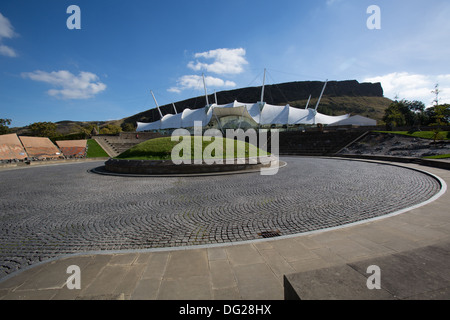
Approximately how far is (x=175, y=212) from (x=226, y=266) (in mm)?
3383

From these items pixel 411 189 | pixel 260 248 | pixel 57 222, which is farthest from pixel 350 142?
pixel 57 222

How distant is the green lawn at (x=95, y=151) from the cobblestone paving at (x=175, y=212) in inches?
960

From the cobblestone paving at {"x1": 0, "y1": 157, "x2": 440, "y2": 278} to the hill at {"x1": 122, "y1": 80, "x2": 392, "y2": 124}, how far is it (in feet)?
436

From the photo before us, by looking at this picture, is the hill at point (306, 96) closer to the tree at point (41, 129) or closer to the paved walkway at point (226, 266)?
the tree at point (41, 129)

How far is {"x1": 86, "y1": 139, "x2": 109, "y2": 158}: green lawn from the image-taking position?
32.0m

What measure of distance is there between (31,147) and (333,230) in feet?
120

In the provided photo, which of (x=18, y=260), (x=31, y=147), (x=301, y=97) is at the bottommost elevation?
(x=18, y=260)

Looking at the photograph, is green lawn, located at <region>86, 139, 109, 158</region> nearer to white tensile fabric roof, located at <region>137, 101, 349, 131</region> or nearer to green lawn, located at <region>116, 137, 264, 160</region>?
green lawn, located at <region>116, 137, 264, 160</region>

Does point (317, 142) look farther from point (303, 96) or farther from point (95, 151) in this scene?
point (303, 96)

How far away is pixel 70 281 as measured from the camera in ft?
10.1

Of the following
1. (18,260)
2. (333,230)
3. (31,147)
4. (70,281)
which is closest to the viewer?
(70,281)

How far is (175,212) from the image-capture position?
20.8 feet

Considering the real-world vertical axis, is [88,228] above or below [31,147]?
below

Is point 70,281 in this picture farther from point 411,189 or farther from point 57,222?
point 411,189
